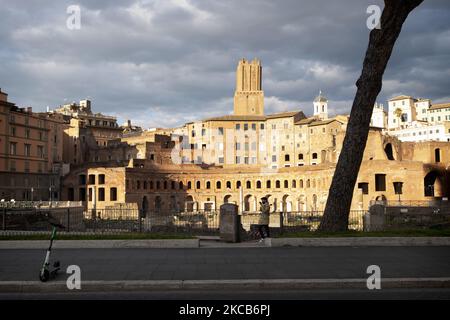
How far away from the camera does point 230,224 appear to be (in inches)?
639

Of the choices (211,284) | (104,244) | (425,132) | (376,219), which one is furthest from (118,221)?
(425,132)

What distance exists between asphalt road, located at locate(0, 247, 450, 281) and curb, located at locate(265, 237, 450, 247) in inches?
21.0

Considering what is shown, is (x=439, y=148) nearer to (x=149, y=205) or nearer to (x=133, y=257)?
(x=149, y=205)

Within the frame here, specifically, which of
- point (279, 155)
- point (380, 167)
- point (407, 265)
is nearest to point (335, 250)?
point (407, 265)

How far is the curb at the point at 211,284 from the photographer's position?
30.9 feet

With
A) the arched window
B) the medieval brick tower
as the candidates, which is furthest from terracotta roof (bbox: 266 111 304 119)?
the arched window

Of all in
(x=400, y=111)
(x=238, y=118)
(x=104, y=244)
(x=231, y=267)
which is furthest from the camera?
(x=400, y=111)

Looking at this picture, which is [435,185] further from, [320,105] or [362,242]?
[320,105]

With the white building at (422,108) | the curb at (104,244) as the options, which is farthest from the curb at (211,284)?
the white building at (422,108)

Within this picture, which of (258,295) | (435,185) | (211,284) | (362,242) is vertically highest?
(435,185)

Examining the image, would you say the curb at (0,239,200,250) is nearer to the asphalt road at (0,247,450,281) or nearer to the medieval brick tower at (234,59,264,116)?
the asphalt road at (0,247,450,281)

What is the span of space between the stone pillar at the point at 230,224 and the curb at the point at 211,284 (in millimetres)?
6635

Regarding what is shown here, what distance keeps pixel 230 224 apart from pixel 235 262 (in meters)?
4.50
